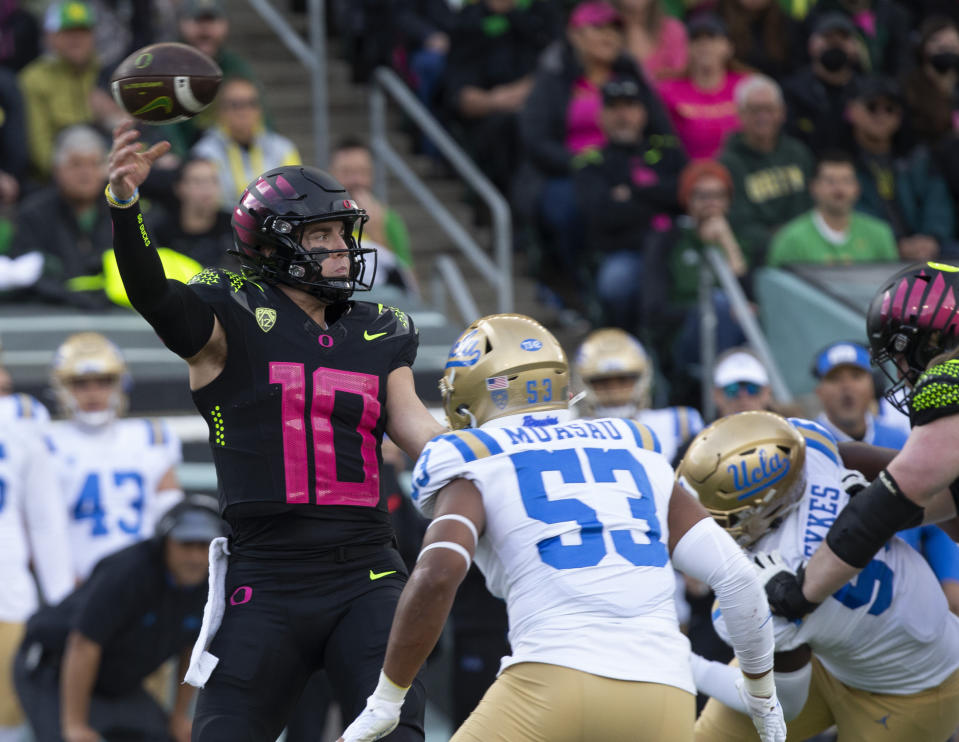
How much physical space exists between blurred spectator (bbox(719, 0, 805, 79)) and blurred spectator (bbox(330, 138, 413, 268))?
2885mm

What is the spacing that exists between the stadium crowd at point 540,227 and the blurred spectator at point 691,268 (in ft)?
0.06

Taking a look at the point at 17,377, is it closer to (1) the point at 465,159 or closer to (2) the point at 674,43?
(1) the point at 465,159

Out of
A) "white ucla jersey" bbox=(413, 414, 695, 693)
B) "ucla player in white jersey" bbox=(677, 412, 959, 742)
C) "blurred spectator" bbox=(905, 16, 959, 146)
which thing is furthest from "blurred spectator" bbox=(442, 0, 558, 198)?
"white ucla jersey" bbox=(413, 414, 695, 693)

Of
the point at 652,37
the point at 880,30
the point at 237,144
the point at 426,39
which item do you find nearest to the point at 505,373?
the point at 237,144

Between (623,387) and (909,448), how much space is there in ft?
11.1

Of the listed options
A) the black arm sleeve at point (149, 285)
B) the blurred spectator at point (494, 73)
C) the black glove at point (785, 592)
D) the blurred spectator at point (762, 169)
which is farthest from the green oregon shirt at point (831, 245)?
the black arm sleeve at point (149, 285)

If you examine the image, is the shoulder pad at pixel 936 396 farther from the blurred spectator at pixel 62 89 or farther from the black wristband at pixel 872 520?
the blurred spectator at pixel 62 89

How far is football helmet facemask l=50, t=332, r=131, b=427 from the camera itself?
299 inches

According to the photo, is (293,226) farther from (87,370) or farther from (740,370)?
(740,370)

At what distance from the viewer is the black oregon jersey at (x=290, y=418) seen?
4.16 m

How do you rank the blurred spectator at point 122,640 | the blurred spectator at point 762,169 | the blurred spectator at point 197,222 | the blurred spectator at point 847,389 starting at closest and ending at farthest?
the blurred spectator at point 122,640 < the blurred spectator at point 847,389 < the blurred spectator at point 197,222 < the blurred spectator at point 762,169

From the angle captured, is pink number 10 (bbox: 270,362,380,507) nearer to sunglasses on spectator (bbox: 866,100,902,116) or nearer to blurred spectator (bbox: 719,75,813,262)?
blurred spectator (bbox: 719,75,813,262)

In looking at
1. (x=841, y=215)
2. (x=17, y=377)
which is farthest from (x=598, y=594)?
(x=841, y=215)

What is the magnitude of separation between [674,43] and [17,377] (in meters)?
4.82
